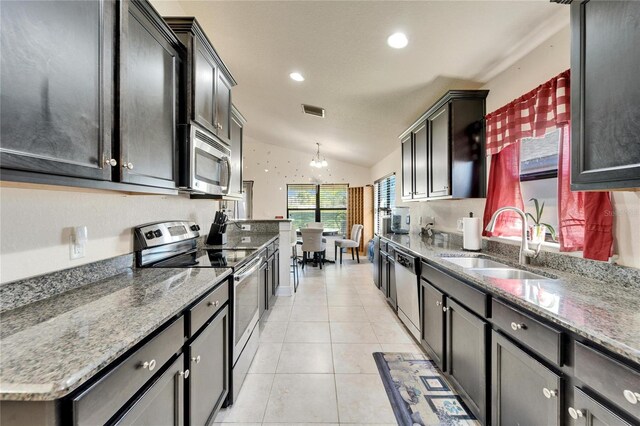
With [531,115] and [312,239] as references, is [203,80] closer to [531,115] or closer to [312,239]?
[531,115]

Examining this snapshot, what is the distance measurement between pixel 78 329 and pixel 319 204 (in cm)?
655

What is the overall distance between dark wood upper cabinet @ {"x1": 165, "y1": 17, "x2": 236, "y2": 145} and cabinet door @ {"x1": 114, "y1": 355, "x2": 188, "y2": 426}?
4.50ft

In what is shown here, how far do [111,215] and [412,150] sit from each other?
9.86 ft

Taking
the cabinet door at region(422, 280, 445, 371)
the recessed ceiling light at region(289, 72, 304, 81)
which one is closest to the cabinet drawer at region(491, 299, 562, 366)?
the cabinet door at region(422, 280, 445, 371)

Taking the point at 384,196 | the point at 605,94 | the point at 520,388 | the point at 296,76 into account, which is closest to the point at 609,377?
the point at 520,388

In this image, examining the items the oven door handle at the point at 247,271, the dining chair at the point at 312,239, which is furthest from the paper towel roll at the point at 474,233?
the dining chair at the point at 312,239

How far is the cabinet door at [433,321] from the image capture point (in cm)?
190

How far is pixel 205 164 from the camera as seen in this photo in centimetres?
180

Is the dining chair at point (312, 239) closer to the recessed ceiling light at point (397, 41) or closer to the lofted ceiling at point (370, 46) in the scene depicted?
the lofted ceiling at point (370, 46)

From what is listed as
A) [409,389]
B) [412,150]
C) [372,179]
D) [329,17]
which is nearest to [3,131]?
[329,17]

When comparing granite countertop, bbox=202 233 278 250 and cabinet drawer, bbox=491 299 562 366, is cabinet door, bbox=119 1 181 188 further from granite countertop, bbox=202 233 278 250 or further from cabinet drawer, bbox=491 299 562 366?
cabinet drawer, bbox=491 299 562 366

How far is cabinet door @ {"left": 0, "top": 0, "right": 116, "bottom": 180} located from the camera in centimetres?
69

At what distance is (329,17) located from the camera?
74.0 inches

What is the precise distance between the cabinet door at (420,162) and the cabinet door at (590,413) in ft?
7.09
